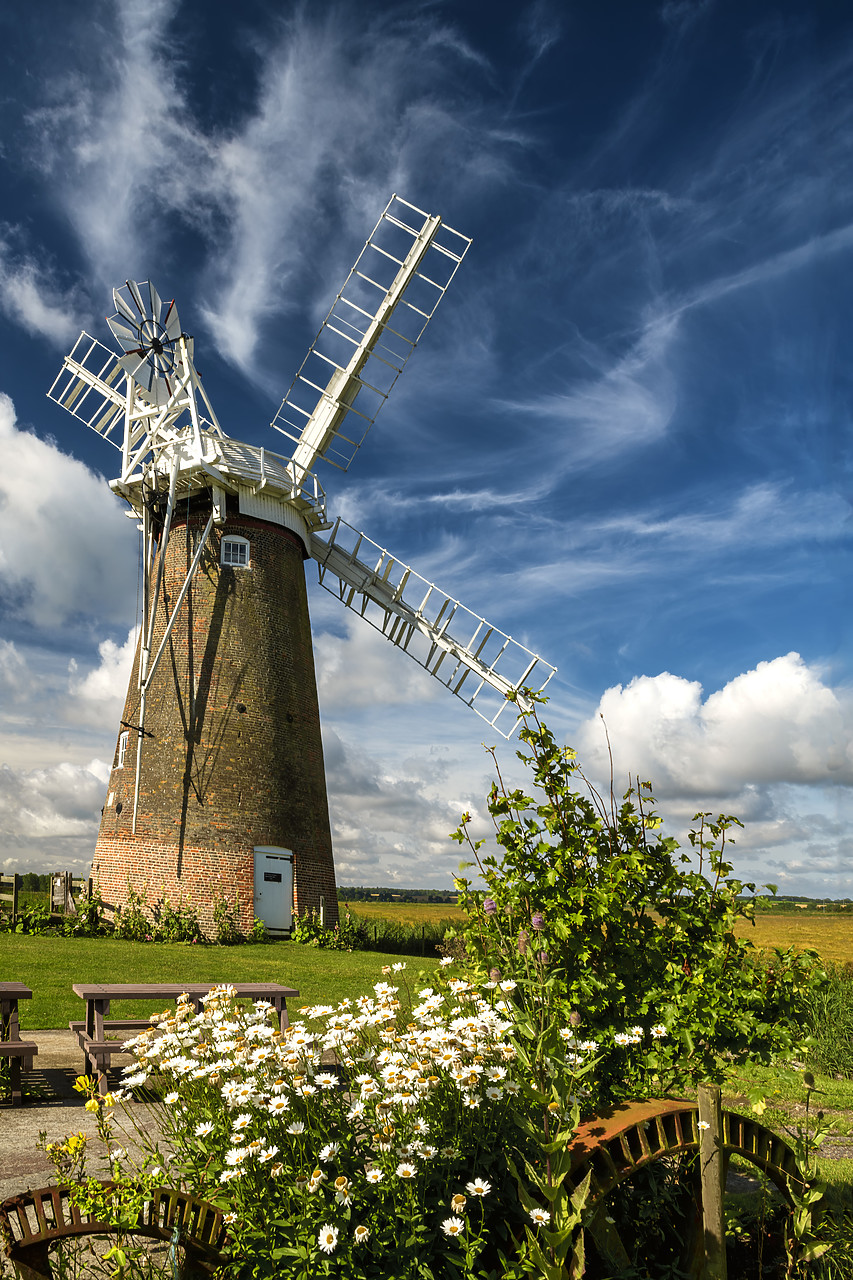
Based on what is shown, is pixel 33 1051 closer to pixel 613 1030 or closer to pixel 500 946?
pixel 500 946

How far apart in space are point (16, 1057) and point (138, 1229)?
14.9ft

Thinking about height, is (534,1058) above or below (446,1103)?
above

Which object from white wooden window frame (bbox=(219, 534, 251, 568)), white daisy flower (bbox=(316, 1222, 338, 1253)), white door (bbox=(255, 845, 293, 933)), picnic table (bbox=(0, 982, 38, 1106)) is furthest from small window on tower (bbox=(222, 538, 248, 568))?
white daisy flower (bbox=(316, 1222, 338, 1253))

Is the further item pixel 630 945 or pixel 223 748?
pixel 223 748

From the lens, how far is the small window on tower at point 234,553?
17984 mm

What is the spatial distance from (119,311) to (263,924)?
43.6ft

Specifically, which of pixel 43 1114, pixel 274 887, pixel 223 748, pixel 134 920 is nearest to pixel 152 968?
pixel 134 920

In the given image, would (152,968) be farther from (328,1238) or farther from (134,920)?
(328,1238)

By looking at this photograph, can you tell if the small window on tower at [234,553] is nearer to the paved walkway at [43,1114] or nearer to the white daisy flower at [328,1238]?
the paved walkway at [43,1114]

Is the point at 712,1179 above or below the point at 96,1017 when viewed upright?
above

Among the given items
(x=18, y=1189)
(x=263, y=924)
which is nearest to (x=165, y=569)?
(x=263, y=924)

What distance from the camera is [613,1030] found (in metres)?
3.32

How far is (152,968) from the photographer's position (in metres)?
12.0

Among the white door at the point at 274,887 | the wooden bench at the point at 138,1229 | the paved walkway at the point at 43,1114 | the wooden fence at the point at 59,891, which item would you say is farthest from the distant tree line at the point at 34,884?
the wooden bench at the point at 138,1229
